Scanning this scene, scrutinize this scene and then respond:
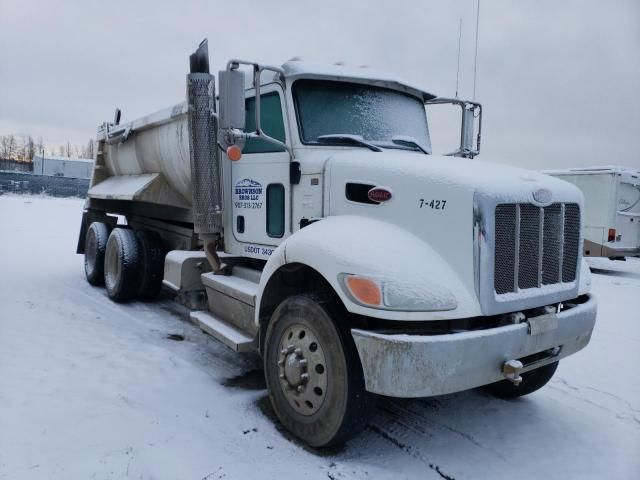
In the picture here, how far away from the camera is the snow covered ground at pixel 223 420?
3.27 metres

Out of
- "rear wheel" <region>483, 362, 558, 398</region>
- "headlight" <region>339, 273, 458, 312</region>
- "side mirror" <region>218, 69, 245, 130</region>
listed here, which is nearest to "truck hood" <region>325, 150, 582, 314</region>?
"headlight" <region>339, 273, 458, 312</region>

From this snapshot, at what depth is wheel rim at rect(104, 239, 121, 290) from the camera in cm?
746

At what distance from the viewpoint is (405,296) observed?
3.00 m

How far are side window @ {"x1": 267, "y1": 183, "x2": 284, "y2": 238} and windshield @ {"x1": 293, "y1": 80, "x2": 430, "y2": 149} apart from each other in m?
0.55

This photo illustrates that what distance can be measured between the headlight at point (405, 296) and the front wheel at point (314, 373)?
403 mm

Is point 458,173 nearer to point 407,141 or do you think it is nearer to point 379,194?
point 379,194

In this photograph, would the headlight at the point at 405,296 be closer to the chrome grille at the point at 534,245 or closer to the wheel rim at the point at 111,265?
the chrome grille at the point at 534,245

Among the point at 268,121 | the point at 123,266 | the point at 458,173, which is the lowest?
the point at 123,266

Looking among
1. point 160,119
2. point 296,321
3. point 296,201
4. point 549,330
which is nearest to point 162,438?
point 296,321

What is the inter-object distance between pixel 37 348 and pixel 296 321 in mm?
Answer: 3106

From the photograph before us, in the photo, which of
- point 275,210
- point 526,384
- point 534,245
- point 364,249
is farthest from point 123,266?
point 534,245

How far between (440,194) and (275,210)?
1.77 meters

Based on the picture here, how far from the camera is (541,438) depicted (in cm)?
383

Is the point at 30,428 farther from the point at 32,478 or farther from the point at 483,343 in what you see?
the point at 483,343
